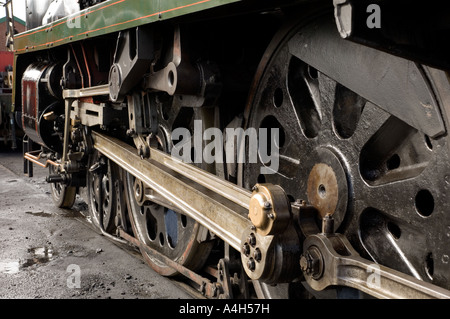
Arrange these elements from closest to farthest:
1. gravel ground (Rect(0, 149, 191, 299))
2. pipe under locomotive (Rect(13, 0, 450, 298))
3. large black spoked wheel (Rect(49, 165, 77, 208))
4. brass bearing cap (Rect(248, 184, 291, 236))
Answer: pipe under locomotive (Rect(13, 0, 450, 298)) < brass bearing cap (Rect(248, 184, 291, 236)) < gravel ground (Rect(0, 149, 191, 299)) < large black spoked wheel (Rect(49, 165, 77, 208))

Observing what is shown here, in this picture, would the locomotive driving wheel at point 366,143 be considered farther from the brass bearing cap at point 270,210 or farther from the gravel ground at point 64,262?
the gravel ground at point 64,262

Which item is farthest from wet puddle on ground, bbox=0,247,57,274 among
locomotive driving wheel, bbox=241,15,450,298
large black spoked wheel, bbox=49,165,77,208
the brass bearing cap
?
the brass bearing cap

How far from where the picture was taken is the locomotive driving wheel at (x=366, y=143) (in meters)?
1.40

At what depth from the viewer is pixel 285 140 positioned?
2092 millimetres

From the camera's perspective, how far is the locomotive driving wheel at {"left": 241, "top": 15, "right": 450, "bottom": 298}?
140cm

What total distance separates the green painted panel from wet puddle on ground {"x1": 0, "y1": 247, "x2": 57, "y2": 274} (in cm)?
147

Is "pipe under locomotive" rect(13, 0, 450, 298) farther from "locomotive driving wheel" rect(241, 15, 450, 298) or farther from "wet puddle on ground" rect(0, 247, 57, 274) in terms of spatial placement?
"wet puddle on ground" rect(0, 247, 57, 274)

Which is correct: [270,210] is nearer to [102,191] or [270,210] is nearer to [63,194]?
[102,191]

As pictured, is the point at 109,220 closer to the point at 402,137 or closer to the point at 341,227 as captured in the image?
the point at 341,227

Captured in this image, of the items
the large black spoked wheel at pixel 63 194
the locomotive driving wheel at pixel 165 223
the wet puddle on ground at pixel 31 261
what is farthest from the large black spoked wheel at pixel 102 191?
the large black spoked wheel at pixel 63 194

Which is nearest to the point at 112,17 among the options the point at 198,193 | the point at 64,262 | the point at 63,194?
the point at 198,193

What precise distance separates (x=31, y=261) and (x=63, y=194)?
1413mm

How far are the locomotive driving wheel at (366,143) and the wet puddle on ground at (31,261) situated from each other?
2.00 meters
